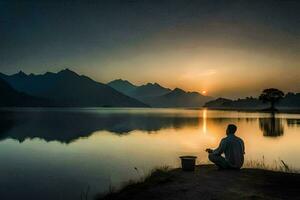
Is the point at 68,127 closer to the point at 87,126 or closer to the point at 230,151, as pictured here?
the point at 87,126

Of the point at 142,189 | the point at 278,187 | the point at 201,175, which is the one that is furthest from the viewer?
the point at 201,175

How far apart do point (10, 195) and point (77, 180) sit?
13.7 feet

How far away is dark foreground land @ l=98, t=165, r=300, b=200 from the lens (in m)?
11.1

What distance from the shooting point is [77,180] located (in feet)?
62.2

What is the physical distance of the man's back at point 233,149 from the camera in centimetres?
1430

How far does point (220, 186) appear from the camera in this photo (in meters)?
12.1

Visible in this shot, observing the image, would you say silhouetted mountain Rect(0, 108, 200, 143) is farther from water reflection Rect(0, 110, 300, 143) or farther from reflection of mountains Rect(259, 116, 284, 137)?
reflection of mountains Rect(259, 116, 284, 137)

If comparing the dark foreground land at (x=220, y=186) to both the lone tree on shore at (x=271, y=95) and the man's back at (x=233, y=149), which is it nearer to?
the man's back at (x=233, y=149)

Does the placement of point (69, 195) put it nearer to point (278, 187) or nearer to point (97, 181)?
point (97, 181)

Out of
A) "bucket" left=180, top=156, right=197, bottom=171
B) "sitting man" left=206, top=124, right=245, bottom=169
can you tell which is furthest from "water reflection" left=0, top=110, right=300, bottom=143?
"sitting man" left=206, top=124, right=245, bottom=169

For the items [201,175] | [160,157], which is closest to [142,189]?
[201,175]

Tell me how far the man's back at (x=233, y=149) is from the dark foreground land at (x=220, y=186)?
57 cm

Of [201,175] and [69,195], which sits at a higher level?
[201,175]

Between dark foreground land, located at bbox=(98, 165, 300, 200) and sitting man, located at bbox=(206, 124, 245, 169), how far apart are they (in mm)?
467
